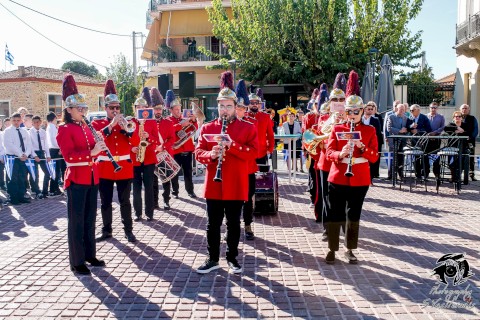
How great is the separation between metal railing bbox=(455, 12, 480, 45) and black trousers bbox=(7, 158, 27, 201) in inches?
684

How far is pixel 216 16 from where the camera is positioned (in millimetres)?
27547

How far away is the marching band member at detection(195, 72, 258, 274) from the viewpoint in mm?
5707

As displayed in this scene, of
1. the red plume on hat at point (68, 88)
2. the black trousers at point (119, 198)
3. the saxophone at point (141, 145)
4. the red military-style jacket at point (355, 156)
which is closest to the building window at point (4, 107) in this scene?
the saxophone at point (141, 145)

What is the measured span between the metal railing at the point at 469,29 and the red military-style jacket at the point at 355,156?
636 inches

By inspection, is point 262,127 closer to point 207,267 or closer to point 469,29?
point 207,267

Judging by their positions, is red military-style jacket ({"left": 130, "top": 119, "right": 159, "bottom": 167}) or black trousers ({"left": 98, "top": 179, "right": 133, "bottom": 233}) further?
red military-style jacket ({"left": 130, "top": 119, "right": 159, "bottom": 167})

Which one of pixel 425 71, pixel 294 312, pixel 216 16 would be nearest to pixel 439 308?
pixel 294 312

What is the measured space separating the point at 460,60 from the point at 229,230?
873 inches

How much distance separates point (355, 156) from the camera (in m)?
6.05

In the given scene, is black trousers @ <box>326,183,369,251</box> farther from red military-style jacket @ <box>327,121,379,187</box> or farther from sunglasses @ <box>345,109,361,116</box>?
sunglasses @ <box>345,109,361,116</box>

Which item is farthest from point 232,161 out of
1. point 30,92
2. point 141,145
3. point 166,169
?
point 30,92

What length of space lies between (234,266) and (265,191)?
126 inches

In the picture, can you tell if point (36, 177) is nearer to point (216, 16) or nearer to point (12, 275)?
point (12, 275)

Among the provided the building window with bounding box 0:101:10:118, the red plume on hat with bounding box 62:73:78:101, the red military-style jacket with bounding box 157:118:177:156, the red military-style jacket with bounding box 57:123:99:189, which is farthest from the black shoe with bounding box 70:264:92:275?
the building window with bounding box 0:101:10:118
